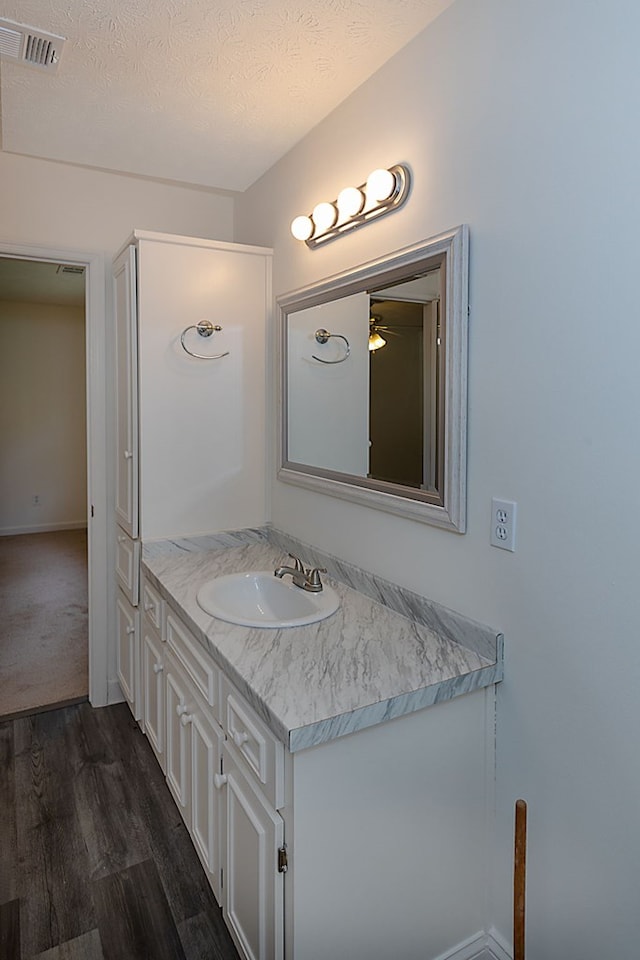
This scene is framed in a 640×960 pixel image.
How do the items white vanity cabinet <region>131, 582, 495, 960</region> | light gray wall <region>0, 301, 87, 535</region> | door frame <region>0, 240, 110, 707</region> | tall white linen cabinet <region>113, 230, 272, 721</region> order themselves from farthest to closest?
light gray wall <region>0, 301, 87, 535</region> → door frame <region>0, 240, 110, 707</region> → tall white linen cabinet <region>113, 230, 272, 721</region> → white vanity cabinet <region>131, 582, 495, 960</region>

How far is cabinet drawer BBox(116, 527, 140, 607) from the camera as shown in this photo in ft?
8.02

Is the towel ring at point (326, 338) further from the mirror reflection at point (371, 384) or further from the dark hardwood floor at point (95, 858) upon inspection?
the dark hardwood floor at point (95, 858)

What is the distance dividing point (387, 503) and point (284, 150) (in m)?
1.52

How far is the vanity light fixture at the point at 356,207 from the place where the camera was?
1.71 meters

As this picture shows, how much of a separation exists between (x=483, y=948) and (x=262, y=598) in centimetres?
115

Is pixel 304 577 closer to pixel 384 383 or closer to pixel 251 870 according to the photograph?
pixel 384 383

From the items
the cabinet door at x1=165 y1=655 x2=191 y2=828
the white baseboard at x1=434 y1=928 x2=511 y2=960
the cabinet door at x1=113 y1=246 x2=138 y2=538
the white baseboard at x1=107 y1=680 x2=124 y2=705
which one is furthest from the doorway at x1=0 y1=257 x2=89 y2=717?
the white baseboard at x1=434 y1=928 x2=511 y2=960

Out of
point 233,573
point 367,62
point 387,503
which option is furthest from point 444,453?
point 367,62

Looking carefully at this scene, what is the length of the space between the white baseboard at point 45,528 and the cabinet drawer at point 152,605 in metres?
5.09

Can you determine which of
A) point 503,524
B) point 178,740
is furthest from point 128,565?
point 503,524

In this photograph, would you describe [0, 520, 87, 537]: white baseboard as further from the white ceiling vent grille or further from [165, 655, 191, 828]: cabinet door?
the white ceiling vent grille

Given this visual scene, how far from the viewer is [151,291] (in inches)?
92.6

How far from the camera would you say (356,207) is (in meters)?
1.85

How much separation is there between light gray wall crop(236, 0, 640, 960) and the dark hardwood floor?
888mm
